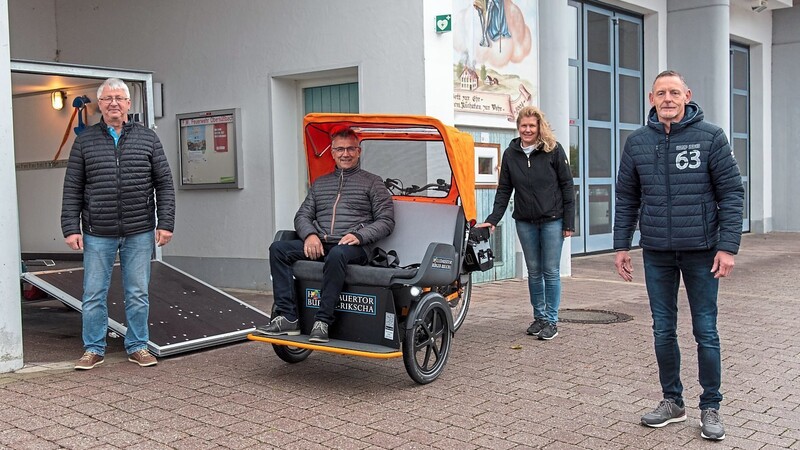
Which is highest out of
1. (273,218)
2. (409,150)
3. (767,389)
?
(409,150)

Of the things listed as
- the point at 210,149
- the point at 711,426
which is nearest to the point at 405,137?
the point at 711,426

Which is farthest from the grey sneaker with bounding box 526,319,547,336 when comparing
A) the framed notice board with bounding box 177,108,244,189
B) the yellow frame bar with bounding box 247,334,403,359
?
the framed notice board with bounding box 177,108,244,189

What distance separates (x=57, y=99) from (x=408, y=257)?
563cm

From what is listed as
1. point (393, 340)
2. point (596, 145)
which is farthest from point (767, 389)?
point (596, 145)

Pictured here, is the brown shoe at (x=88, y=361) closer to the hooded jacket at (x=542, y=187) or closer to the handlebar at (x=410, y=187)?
the handlebar at (x=410, y=187)

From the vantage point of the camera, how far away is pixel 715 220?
4.41 meters

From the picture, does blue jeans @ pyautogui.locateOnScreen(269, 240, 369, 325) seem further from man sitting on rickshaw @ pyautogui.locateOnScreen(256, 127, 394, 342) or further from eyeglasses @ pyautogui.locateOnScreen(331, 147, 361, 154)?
eyeglasses @ pyautogui.locateOnScreen(331, 147, 361, 154)

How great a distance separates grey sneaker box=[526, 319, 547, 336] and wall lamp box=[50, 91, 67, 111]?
242 inches

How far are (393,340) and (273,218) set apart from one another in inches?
198

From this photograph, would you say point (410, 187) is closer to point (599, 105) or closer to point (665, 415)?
point (665, 415)

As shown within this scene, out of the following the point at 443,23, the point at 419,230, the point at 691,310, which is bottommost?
the point at 691,310

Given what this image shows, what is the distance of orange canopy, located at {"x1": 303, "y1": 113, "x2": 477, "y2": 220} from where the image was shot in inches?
236

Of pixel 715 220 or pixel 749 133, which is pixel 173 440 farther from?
pixel 749 133

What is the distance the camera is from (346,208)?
19.7 feet
